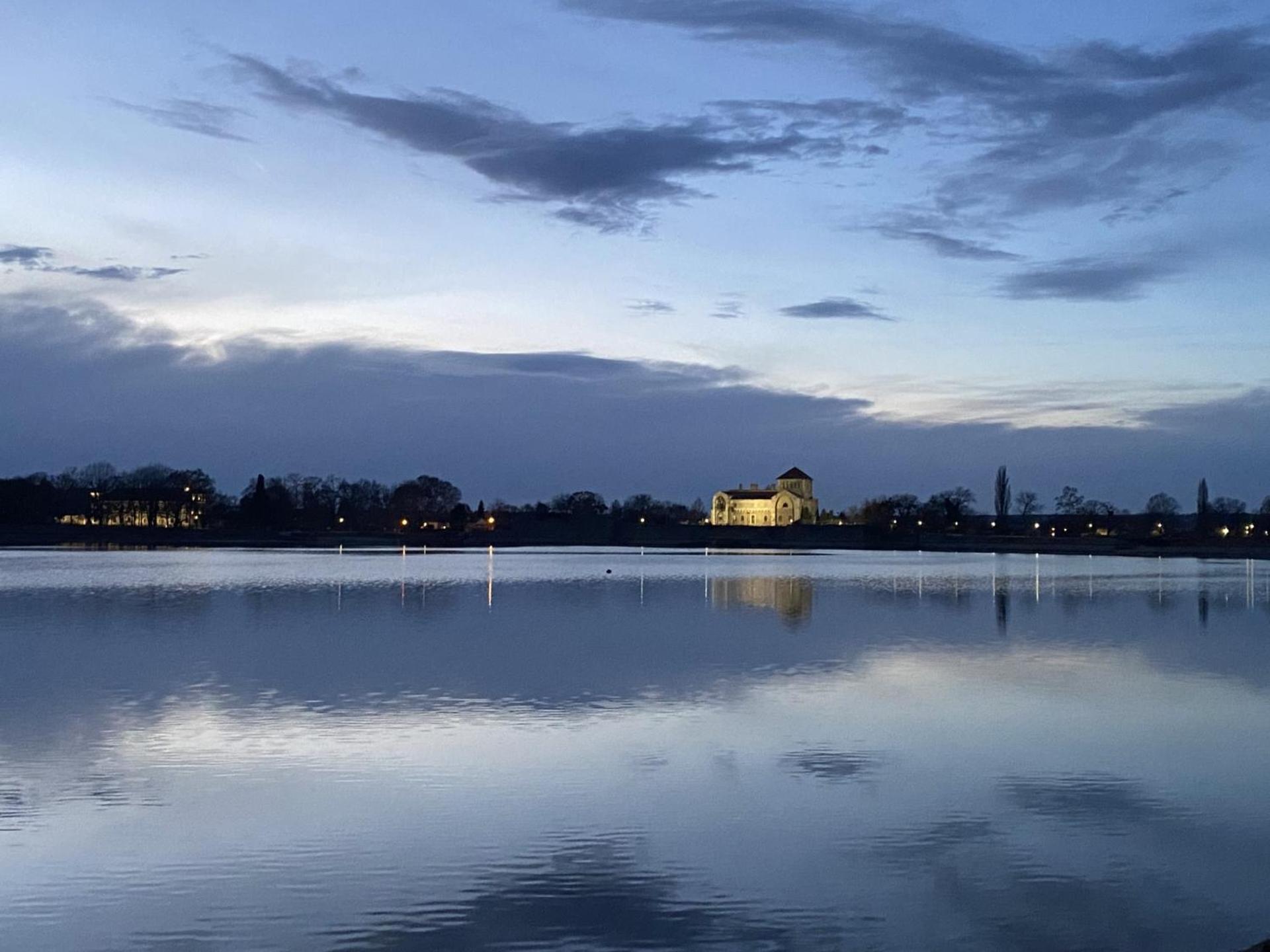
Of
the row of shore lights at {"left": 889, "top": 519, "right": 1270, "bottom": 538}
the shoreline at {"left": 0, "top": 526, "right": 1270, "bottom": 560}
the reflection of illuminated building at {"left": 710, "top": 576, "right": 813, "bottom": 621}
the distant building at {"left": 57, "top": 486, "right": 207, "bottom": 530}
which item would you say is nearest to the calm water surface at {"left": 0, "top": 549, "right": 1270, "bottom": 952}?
the reflection of illuminated building at {"left": 710, "top": 576, "right": 813, "bottom": 621}

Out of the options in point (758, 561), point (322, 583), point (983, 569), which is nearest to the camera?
point (322, 583)

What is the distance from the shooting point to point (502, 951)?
791cm

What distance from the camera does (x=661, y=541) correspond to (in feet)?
485

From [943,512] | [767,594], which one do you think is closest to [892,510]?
[943,512]

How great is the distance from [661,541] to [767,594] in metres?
104

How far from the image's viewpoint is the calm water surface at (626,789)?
8.67 metres

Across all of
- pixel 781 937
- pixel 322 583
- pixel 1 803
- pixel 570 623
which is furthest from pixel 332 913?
pixel 322 583

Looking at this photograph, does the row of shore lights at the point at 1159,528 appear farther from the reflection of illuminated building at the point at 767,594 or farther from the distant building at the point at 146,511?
the reflection of illuminated building at the point at 767,594

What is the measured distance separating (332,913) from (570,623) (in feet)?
74.3

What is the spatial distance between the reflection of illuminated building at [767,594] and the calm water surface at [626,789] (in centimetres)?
842

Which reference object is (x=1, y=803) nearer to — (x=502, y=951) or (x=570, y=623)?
(x=502, y=951)

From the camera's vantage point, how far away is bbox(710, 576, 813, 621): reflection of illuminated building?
37469 millimetres

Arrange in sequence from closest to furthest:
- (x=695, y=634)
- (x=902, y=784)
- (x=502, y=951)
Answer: (x=502, y=951) < (x=902, y=784) < (x=695, y=634)

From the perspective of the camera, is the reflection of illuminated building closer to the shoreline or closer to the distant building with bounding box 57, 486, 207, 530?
the shoreline
